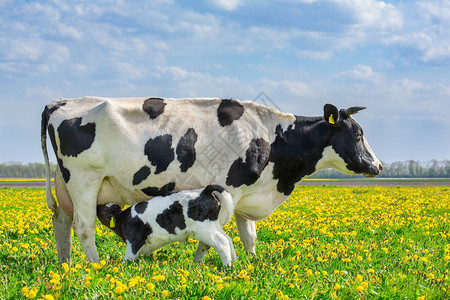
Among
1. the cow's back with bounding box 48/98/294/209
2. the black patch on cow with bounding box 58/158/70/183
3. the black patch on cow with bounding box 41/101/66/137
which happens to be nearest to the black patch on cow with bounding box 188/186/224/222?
the cow's back with bounding box 48/98/294/209

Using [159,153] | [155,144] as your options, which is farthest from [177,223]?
[155,144]

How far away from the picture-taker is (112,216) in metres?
7.97

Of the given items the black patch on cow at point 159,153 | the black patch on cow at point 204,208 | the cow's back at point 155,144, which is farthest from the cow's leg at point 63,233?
the black patch on cow at point 204,208

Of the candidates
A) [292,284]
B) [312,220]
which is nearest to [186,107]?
[292,284]

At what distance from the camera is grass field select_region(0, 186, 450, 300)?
5.57 meters

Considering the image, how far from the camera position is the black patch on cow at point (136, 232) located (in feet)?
24.9

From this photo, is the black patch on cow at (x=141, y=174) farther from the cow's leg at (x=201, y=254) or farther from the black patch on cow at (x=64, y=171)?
the cow's leg at (x=201, y=254)

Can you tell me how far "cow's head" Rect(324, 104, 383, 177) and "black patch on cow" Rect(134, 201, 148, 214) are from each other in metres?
3.46

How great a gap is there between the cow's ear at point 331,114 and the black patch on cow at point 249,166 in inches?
54.0

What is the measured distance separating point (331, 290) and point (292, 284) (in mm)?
440

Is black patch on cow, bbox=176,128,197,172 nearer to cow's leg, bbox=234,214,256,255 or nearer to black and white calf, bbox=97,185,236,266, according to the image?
black and white calf, bbox=97,185,236,266

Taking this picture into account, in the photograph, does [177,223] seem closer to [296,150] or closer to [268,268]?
[268,268]

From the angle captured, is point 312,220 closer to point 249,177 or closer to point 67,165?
point 249,177

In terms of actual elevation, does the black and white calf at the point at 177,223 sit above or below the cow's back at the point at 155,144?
below
